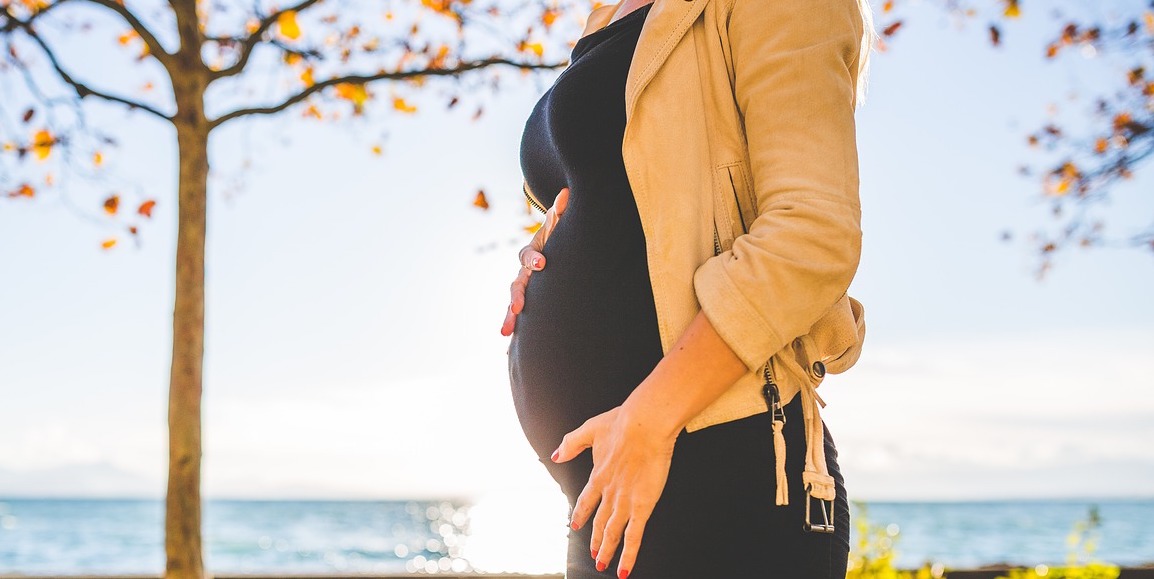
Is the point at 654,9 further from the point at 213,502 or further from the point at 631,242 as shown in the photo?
the point at 213,502

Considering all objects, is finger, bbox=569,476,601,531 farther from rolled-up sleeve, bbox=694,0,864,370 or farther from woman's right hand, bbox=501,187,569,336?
woman's right hand, bbox=501,187,569,336

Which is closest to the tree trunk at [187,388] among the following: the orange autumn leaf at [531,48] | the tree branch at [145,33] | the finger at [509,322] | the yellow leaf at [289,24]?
the tree branch at [145,33]

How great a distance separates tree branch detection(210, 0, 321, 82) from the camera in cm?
485

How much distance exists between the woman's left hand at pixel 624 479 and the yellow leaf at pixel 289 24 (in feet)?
15.7

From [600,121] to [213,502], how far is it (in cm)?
7595

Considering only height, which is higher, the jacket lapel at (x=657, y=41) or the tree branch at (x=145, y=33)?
the tree branch at (x=145, y=33)

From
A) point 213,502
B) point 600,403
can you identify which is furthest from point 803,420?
point 213,502

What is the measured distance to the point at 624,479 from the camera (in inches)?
42.1

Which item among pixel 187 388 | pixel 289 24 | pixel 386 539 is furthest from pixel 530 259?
pixel 386 539

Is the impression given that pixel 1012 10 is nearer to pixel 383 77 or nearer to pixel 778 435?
pixel 383 77

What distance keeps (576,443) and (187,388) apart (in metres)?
3.79

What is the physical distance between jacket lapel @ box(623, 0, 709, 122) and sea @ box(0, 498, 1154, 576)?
2142cm

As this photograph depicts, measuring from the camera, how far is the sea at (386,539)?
32.6 m

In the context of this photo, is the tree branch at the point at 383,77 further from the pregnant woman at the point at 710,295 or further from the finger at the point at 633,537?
the finger at the point at 633,537
